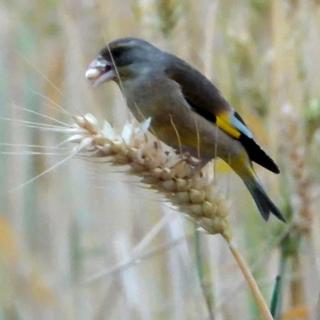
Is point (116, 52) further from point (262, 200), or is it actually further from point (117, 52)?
point (262, 200)

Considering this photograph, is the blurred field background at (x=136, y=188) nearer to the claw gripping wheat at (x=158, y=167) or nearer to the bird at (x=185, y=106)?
the bird at (x=185, y=106)

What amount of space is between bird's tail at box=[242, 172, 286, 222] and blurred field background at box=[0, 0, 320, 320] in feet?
0.21

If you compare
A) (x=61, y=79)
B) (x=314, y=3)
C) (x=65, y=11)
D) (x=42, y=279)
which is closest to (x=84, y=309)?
(x=42, y=279)

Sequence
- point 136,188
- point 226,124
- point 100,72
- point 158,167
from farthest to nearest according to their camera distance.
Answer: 1. point 136,188
2. point 226,124
3. point 100,72
4. point 158,167

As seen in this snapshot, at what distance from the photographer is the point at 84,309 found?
1960mm

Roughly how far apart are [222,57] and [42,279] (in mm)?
618

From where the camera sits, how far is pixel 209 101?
1.52 meters

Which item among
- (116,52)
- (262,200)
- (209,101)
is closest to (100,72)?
(116,52)

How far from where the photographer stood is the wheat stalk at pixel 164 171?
98 centimetres

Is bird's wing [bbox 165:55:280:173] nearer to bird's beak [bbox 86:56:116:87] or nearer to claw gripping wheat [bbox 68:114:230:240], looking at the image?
bird's beak [bbox 86:56:116:87]

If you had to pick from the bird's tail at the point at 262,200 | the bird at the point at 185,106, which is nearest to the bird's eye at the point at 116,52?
the bird at the point at 185,106

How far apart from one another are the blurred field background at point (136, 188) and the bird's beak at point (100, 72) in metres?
0.22

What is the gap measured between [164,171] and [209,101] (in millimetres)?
452

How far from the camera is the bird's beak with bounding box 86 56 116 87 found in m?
1.38
